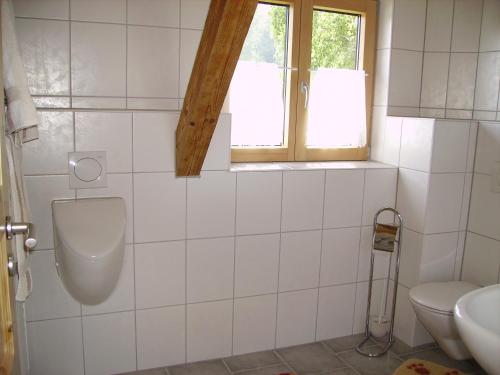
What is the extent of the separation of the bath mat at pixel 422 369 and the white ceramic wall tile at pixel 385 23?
5.88 ft

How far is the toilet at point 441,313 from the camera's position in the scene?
2330mm

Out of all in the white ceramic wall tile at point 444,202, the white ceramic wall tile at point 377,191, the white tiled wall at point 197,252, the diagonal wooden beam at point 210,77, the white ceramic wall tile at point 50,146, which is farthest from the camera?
the white ceramic wall tile at point 377,191

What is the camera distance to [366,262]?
110 inches

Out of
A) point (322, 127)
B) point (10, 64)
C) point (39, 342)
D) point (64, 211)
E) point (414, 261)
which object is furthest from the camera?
point (322, 127)

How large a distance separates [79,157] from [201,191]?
59cm

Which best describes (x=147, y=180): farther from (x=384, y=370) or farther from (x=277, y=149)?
(x=384, y=370)

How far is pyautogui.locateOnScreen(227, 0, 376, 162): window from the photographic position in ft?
8.84

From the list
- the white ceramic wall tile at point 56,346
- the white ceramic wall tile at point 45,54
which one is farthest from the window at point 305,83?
the white ceramic wall tile at point 56,346

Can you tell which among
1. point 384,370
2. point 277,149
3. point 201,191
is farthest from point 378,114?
point 384,370

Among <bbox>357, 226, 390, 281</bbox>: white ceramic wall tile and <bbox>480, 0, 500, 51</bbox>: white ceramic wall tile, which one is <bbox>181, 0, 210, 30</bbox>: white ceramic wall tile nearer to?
<bbox>357, 226, 390, 281</bbox>: white ceramic wall tile

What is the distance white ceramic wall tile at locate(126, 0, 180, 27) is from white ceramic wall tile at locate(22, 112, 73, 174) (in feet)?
2.07

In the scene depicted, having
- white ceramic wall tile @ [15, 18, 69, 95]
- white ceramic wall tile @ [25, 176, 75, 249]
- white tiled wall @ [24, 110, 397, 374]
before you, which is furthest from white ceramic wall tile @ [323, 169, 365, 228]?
white ceramic wall tile @ [15, 18, 69, 95]

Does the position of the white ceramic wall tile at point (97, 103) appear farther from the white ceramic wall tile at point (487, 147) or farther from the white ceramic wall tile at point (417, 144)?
the white ceramic wall tile at point (487, 147)

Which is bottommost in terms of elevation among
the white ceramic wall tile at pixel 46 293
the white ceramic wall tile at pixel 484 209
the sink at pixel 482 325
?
the white ceramic wall tile at pixel 46 293
